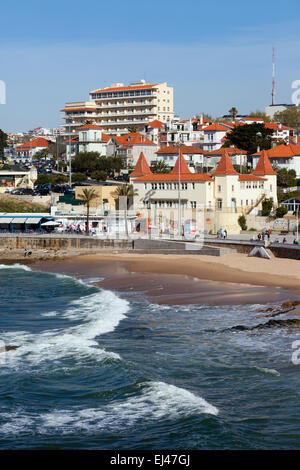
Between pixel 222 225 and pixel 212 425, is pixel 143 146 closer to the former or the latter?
pixel 222 225

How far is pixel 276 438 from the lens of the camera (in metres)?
17.7

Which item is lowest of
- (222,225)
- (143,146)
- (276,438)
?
(276,438)

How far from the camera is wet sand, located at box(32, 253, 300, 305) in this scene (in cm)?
3572

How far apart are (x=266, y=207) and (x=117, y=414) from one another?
4499 centimetres

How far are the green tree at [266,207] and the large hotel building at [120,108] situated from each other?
8128 cm

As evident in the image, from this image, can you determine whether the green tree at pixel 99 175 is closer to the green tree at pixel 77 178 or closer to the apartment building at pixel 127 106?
the green tree at pixel 77 178

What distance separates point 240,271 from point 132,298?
9.63 meters

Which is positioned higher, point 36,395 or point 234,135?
point 234,135

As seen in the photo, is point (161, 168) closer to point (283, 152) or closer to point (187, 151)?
point (187, 151)

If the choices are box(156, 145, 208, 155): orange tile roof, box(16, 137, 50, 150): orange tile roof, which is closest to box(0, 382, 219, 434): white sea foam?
box(156, 145, 208, 155): orange tile roof

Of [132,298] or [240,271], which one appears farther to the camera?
[240,271]

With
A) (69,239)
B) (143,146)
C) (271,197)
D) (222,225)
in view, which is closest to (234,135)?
(143,146)

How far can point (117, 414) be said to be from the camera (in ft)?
64.5

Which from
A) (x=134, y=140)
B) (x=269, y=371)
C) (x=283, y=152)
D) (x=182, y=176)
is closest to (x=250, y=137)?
(x=283, y=152)
